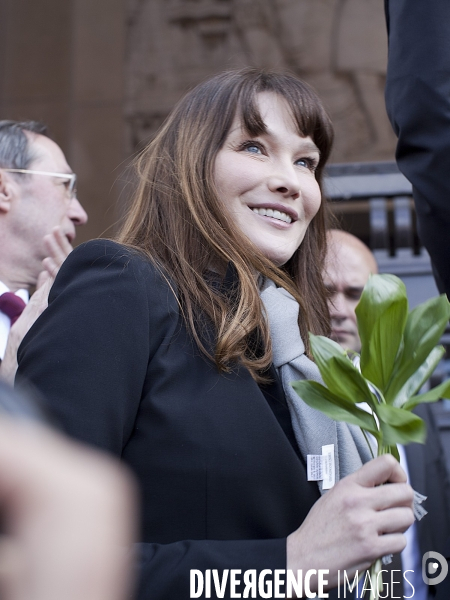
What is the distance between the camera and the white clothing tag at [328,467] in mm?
1569

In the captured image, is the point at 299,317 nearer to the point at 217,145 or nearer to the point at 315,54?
the point at 217,145

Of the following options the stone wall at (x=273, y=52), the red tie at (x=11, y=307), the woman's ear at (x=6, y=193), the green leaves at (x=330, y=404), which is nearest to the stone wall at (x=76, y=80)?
the stone wall at (x=273, y=52)

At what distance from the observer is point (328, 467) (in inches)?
62.4

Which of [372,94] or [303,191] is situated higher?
[372,94]

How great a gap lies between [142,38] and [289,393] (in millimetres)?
4876

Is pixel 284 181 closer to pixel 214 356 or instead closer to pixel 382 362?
pixel 214 356

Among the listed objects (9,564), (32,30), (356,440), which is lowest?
(356,440)

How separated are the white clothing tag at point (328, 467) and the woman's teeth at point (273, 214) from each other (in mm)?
573

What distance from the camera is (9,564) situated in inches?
21.2

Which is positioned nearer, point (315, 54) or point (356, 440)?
point (356, 440)

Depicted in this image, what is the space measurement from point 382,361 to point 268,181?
74 centimetres

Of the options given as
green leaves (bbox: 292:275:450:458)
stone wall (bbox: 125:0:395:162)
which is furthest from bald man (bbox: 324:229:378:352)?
stone wall (bbox: 125:0:395:162)

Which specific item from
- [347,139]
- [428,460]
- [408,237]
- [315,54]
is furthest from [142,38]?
[428,460]

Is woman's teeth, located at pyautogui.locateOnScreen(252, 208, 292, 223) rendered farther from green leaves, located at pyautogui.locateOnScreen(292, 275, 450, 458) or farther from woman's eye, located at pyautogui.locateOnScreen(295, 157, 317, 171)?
green leaves, located at pyautogui.locateOnScreen(292, 275, 450, 458)
